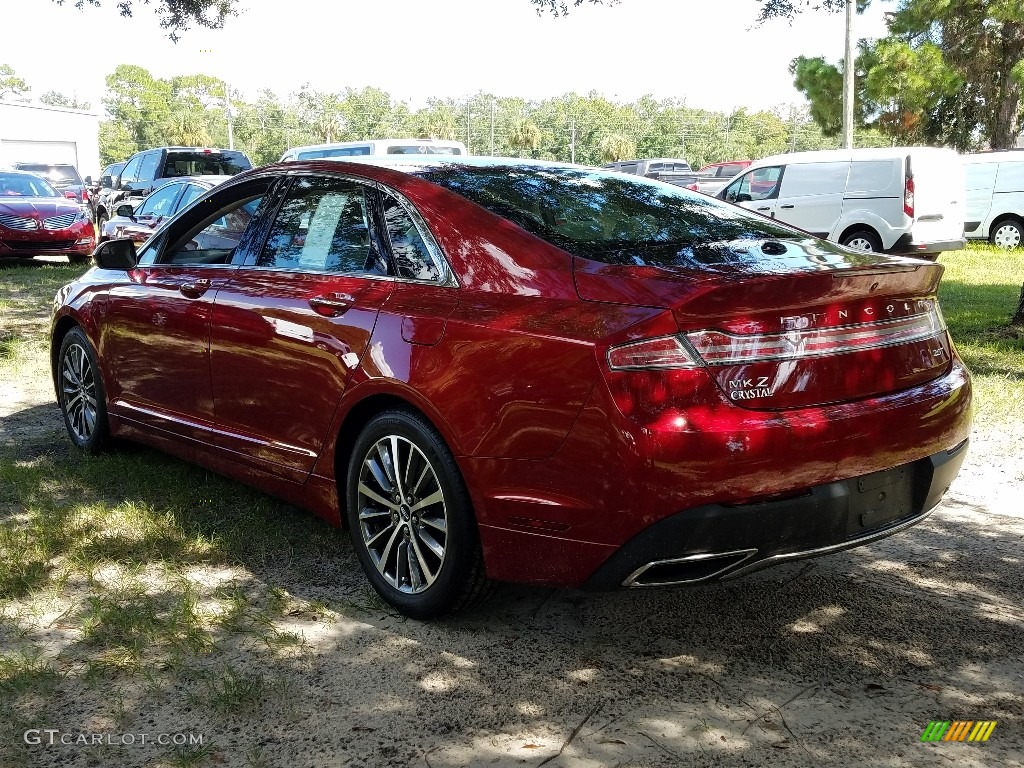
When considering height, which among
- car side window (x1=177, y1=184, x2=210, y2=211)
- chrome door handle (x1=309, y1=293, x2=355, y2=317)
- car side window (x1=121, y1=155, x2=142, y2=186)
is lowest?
chrome door handle (x1=309, y1=293, x2=355, y2=317)

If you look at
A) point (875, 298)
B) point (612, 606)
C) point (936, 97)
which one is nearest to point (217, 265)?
point (612, 606)

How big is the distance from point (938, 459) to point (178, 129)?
75.0 meters

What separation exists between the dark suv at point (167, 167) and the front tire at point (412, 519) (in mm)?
16945

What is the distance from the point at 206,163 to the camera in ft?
66.4

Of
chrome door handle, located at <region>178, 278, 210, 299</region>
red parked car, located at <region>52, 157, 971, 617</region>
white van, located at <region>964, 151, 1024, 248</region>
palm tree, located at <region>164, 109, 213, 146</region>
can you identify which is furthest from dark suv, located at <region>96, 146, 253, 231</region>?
palm tree, located at <region>164, 109, 213, 146</region>

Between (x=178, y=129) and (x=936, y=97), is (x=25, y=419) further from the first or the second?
(x=178, y=129)

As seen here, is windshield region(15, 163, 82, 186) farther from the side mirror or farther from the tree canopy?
the side mirror

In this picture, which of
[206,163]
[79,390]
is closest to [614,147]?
[206,163]

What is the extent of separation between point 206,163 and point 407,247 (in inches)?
704

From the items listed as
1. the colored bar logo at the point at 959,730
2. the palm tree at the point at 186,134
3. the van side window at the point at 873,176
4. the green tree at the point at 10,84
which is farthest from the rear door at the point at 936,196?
the green tree at the point at 10,84

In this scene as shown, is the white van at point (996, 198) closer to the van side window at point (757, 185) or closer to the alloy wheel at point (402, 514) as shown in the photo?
the van side window at point (757, 185)

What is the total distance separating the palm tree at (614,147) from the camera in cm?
5197

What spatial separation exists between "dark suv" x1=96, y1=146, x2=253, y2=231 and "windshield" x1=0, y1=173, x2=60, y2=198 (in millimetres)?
1842

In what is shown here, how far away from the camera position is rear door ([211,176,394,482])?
3725 mm
